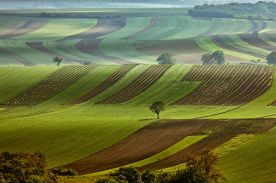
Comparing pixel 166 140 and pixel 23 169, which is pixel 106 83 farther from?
pixel 23 169

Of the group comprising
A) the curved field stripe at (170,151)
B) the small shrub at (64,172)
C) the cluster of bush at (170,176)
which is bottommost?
the cluster of bush at (170,176)

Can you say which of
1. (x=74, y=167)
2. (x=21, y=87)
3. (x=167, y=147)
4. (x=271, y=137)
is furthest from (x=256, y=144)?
(x=21, y=87)

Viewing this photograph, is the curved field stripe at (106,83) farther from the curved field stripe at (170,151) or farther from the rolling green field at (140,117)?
the curved field stripe at (170,151)

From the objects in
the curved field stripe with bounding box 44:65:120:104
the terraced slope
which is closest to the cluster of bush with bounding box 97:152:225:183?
the terraced slope

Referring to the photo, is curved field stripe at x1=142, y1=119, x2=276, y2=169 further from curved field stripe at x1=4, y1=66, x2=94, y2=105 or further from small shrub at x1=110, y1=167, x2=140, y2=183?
curved field stripe at x1=4, y1=66, x2=94, y2=105

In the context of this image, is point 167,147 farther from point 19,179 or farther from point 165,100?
point 165,100

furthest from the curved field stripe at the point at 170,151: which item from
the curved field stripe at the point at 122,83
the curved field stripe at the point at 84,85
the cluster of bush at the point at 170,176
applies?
the curved field stripe at the point at 84,85

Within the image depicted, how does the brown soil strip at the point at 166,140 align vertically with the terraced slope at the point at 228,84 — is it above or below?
below
